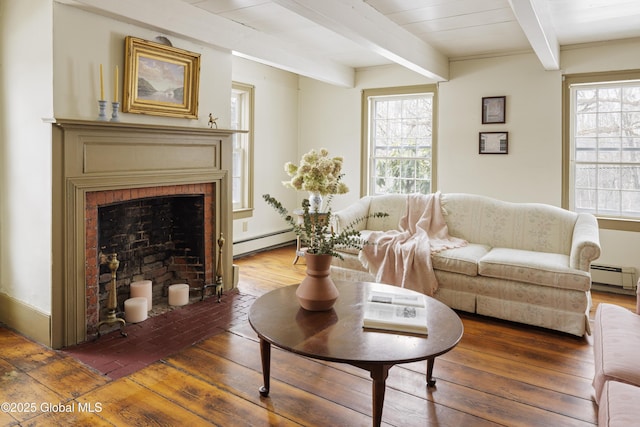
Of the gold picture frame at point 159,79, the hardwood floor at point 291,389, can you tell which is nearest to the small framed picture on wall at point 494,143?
the hardwood floor at point 291,389

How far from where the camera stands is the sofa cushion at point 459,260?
3.61m

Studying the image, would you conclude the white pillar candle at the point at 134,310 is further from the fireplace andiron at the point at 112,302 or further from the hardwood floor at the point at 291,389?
the hardwood floor at the point at 291,389

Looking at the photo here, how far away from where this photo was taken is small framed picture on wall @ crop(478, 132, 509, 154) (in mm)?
4898

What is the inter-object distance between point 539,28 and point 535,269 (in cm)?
172

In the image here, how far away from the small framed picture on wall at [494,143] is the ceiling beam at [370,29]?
2.97 feet

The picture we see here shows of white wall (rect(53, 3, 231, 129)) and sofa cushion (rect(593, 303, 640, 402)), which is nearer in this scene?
sofa cushion (rect(593, 303, 640, 402))

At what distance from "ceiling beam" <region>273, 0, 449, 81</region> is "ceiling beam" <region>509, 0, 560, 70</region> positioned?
1.03 m

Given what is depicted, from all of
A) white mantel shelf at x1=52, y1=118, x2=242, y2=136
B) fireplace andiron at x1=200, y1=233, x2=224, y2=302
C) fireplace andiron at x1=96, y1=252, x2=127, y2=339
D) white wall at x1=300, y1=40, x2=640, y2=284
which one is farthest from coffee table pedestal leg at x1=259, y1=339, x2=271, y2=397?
white wall at x1=300, y1=40, x2=640, y2=284

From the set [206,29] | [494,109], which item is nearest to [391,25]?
[206,29]

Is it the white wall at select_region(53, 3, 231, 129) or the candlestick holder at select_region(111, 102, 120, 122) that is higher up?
the white wall at select_region(53, 3, 231, 129)

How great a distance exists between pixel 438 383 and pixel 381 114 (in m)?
4.01

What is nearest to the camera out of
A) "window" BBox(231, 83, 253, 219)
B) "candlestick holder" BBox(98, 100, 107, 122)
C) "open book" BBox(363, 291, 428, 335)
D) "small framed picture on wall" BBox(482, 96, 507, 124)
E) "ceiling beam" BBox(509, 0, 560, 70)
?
"open book" BBox(363, 291, 428, 335)

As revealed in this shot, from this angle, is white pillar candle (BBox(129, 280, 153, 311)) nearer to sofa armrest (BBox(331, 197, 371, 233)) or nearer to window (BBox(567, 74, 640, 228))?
sofa armrest (BBox(331, 197, 371, 233))

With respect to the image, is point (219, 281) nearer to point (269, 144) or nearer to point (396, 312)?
point (396, 312)
